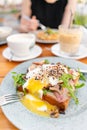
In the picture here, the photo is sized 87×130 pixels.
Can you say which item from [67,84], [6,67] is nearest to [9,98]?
[67,84]

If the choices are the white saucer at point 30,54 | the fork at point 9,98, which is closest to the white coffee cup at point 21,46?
the white saucer at point 30,54

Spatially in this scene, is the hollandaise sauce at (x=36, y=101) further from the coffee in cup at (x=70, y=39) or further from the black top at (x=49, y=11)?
the black top at (x=49, y=11)

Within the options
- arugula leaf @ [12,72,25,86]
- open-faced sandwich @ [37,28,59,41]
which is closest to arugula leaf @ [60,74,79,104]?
arugula leaf @ [12,72,25,86]

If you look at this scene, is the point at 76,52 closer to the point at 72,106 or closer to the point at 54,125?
the point at 72,106

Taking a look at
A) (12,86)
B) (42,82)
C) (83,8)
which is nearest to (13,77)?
(12,86)

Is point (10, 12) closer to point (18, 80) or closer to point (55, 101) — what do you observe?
point (18, 80)
